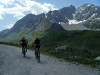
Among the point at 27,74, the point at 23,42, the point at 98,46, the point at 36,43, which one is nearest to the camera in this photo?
the point at 27,74

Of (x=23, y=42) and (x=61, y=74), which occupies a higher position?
(x=23, y=42)

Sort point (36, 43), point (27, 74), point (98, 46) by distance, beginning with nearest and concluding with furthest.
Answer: point (27, 74), point (36, 43), point (98, 46)

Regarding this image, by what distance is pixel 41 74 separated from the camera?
73.5 ft

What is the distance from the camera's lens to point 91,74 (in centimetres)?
2378

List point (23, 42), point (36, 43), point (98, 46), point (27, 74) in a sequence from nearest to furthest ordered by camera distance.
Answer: point (27, 74) < point (36, 43) < point (23, 42) < point (98, 46)

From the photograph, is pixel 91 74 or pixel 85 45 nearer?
pixel 91 74

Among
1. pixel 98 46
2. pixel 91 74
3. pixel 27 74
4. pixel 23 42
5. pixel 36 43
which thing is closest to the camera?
pixel 27 74

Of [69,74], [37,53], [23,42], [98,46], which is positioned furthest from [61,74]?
[98,46]

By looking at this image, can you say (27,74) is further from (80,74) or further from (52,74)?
(80,74)

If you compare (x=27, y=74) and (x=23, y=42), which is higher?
(x=23, y=42)

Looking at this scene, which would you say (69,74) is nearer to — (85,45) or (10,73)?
(10,73)

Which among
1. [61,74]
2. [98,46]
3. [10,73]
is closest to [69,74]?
[61,74]

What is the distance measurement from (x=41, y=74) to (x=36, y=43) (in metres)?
13.7

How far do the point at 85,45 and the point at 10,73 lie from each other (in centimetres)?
17962
